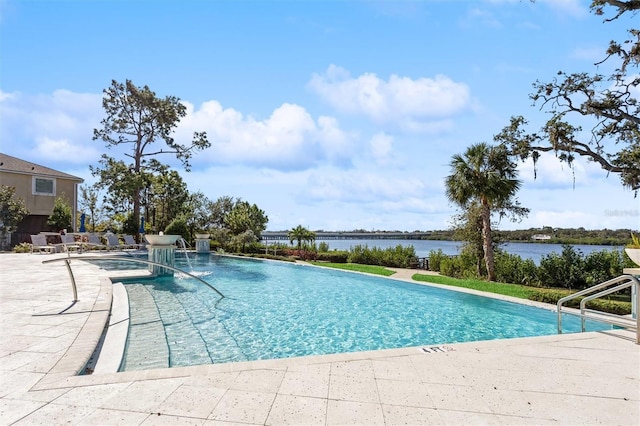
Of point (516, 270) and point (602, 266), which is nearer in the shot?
point (602, 266)

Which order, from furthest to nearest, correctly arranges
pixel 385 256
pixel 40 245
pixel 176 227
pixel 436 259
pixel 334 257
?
pixel 176 227, pixel 334 257, pixel 385 256, pixel 436 259, pixel 40 245

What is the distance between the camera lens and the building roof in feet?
75.9

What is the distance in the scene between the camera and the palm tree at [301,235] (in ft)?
84.3

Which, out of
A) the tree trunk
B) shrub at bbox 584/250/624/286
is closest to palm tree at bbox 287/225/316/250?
the tree trunk

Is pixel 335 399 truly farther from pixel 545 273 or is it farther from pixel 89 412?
pixel 545 273

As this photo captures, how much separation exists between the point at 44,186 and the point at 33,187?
2.16 ft

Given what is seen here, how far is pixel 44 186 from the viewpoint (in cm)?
2464

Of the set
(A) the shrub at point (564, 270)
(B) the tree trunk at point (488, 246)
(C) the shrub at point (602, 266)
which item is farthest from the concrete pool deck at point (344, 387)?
(B) the tree trunk at point (488, 246)

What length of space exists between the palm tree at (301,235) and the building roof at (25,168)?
639 inches

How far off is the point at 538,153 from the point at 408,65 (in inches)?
283

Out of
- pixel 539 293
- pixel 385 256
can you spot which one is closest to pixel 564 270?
pixel 539 293

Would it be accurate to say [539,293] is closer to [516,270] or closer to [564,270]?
[564,270]

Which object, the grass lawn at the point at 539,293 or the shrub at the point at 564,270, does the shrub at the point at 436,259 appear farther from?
the shrub at the point at 564,270

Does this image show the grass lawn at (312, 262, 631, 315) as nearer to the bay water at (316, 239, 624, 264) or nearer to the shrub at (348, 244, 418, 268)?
the bay water at (316, 239, 624, 264)
